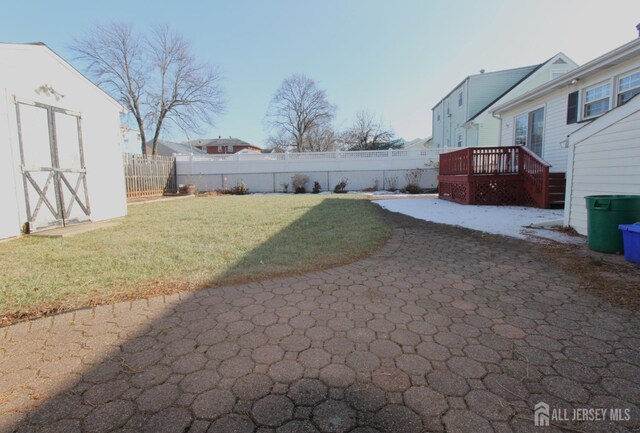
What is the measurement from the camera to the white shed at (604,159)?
4770 mm

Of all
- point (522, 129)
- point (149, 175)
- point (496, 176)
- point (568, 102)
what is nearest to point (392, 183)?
point (522, 129)

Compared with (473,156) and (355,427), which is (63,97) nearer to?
(355,427)

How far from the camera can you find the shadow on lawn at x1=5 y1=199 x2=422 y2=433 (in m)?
1.66

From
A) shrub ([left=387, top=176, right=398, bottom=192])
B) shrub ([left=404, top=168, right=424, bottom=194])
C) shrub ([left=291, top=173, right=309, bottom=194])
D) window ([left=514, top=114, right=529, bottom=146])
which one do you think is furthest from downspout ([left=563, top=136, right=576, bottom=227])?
shrub ([left=291, top=173, right=309, bottom=194])

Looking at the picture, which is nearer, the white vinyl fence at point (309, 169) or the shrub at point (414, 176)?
the shrub at point (414, 176)

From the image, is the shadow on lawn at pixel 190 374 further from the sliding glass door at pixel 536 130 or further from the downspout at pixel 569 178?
the sliding glass door at pixel 536 130

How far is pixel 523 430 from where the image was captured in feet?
5.13

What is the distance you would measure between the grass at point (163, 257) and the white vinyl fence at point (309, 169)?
1079 cm

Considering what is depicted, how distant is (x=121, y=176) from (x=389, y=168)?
1301 centimetres

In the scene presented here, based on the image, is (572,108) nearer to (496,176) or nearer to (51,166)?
(496,176)

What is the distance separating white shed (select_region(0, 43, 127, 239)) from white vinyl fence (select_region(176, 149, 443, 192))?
9.96 m

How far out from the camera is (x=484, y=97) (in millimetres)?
20375

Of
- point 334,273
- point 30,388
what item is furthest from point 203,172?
point 30,388

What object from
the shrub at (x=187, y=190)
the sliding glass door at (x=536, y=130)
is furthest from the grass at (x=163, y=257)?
the shrub at (x=187, y=190)
